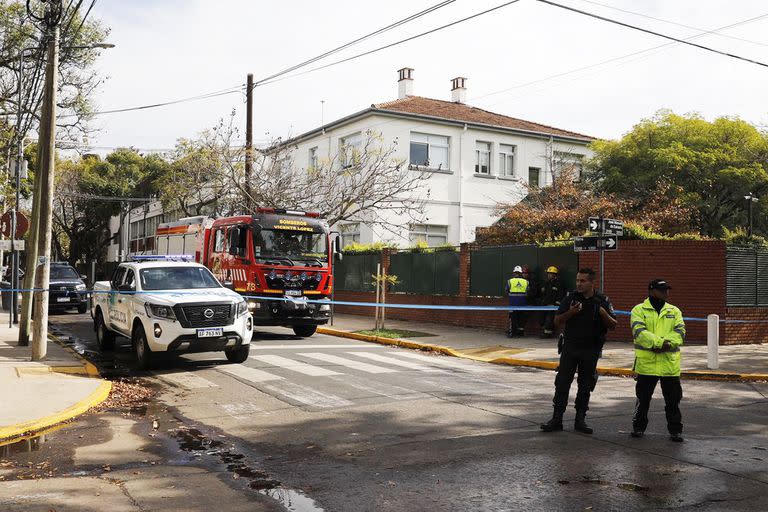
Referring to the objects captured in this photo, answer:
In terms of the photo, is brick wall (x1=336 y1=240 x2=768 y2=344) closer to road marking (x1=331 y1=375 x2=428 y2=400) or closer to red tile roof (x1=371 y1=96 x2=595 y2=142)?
road marking (x1=331 y1=375 x2=428 y2=400)

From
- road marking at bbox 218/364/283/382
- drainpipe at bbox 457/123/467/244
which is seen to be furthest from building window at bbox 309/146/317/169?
road marking at bbox 218/364/283/382

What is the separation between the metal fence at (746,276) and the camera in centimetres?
1719

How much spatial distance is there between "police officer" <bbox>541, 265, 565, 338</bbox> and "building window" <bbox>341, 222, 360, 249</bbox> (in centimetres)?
1557

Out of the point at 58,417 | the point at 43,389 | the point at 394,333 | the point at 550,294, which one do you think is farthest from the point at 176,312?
the point at 550,294

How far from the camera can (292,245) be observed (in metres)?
18.2

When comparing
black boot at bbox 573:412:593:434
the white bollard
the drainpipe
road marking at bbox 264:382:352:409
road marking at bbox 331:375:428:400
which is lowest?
road marking at bbox 264:382:352:409

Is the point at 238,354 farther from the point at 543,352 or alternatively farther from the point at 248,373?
the point at 543,352

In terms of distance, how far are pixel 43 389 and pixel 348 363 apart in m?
5.32

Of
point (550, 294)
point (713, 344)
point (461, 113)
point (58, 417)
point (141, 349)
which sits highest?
point (461, 113)

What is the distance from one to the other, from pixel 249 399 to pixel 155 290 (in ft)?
14.2

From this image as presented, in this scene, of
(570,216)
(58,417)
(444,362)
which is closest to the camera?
(58,417)

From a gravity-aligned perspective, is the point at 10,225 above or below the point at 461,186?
below

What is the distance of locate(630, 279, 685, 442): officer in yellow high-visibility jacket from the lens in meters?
7.48

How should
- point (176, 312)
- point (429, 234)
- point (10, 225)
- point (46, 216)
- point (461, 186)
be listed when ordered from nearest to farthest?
1. point (176, 312)
2. point (46, 216)
3. point (10, 225)
4. point (429, 234)
5. point (461, 186)
